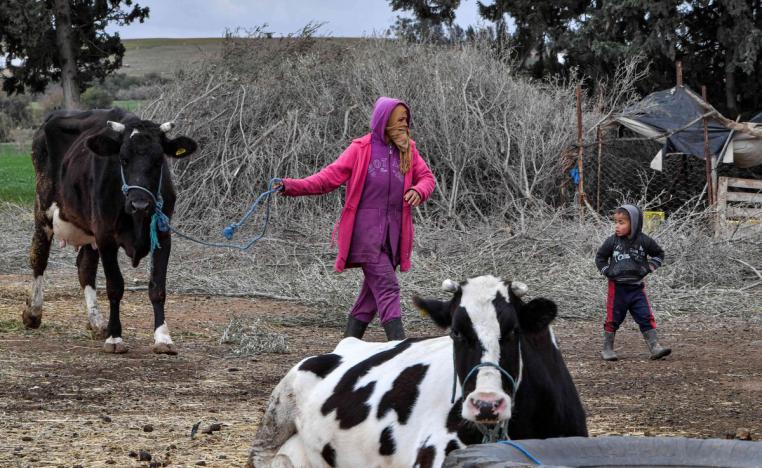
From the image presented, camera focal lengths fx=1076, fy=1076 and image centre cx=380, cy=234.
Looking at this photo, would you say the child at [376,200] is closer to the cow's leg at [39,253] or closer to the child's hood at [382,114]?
the child's hood at [382,114]

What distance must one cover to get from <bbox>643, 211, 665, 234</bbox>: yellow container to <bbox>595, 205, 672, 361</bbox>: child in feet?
14.0

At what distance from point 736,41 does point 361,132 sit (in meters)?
12.7

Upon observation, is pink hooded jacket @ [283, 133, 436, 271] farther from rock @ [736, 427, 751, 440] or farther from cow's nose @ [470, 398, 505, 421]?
cow's nose @ [470, 398, 505, 421]

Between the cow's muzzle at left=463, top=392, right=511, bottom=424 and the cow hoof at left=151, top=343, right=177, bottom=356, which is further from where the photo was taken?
the cow hoof at left=151, top=343, right=177, bottom=356

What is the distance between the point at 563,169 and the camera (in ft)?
53.7

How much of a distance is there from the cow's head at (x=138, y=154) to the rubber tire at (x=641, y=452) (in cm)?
549

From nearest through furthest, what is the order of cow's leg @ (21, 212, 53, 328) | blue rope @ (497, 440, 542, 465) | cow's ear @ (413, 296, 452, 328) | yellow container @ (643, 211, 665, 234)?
blue rope @ (497, 440, 542, 465) → cow's ear @ (413, 296, 452, 328) → cow's leg @ (21, 212, 53, 328) → yellow container @ (643, 211, 665, 234)

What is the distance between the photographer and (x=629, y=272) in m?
8.48

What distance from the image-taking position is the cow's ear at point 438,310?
4.20 meters

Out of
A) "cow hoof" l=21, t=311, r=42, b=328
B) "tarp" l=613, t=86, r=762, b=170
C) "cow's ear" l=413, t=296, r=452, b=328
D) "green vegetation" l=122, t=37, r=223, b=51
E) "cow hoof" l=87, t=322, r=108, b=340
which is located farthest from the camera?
"green vegetation" l=122, t=37, r=223, b=51

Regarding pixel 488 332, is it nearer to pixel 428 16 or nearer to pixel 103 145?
pixel 103 145

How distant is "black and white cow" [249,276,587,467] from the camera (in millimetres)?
3906

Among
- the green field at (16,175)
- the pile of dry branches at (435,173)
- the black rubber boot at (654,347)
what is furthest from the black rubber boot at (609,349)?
the green field at (16,175)

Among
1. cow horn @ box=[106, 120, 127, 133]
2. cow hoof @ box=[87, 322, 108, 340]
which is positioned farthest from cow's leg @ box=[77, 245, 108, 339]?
cow horn @ box=[106, 120, 127, 133]
